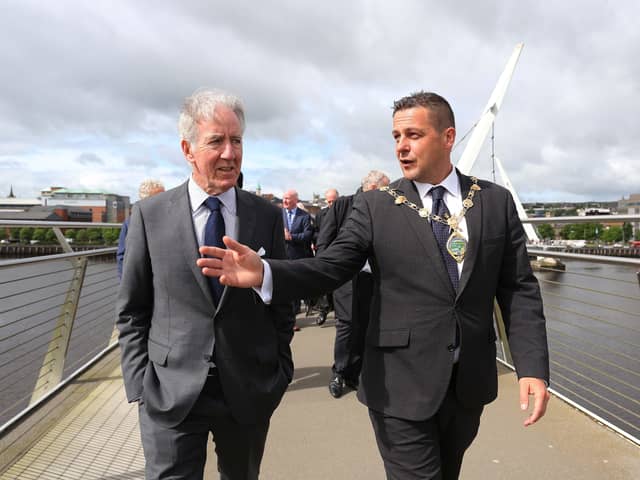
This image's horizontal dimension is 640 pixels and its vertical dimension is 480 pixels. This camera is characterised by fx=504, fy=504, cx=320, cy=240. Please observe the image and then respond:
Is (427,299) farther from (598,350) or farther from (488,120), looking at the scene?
(488,120)

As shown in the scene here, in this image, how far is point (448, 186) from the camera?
1.75 m

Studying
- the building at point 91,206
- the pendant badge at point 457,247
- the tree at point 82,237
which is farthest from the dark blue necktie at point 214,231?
the building at point 91,206

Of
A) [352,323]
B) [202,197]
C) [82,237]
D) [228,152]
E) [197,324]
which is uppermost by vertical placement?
[228,152]

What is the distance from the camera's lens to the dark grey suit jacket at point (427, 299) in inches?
62.7

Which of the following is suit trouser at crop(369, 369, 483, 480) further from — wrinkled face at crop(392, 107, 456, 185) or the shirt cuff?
wrinkled face at crop(392, 107, 456, 185)

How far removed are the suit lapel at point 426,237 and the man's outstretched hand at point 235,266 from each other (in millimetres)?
544

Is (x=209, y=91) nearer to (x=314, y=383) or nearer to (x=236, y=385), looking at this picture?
(x=236, y=385)

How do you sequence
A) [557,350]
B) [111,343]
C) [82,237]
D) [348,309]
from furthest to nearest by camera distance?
[82,237] → [557,350] → [111,343] → [348,309]

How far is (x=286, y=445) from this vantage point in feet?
9.09

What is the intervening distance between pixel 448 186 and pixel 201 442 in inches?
46.7

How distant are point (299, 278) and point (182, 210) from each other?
0.45 metres

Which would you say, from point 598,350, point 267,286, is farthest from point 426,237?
point 598,350

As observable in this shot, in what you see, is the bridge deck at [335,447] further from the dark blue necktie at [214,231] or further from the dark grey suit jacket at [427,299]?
the dark blue necktie at [214,231]

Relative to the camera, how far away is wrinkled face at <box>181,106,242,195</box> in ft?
5.07
